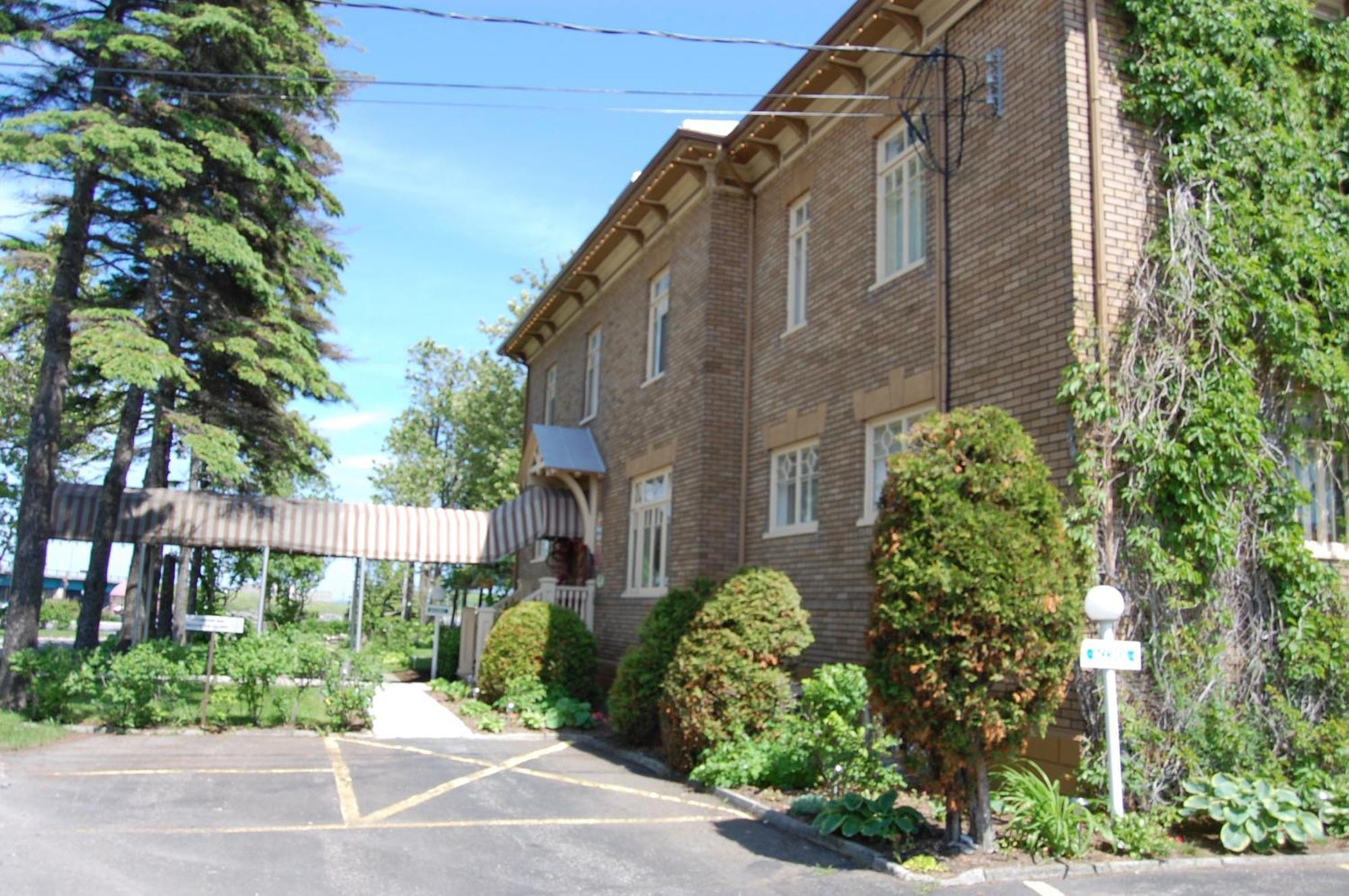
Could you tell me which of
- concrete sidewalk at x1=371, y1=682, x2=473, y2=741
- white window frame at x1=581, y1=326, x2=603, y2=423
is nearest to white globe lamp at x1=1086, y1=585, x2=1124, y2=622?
concrete sidewalk at x1=371, y1=682, x2=473, y2=741

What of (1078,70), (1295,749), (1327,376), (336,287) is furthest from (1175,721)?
(336,287)

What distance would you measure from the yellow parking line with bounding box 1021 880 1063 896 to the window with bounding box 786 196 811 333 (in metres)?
8.08

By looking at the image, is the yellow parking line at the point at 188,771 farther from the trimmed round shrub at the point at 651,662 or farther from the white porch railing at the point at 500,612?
the white porch railing at the point at 500,612

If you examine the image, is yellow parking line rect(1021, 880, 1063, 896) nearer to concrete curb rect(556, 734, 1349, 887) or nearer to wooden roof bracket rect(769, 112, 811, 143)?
concrete curb rect(556, 734, 1349, 887)

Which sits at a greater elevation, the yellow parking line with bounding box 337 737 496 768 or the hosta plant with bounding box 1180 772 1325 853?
the hosta plant with bounding box 1180 772 1325 853

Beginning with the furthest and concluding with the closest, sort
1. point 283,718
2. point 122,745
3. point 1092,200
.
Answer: point 283,718 < point 122,745 < point 1092,200

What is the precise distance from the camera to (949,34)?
1095 centimetres

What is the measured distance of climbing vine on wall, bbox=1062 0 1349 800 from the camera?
27.3 feet

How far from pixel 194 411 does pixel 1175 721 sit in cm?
1551

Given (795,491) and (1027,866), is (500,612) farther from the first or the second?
(1027,866)

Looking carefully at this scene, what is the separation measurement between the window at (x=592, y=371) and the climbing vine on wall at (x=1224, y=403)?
12.7 metres

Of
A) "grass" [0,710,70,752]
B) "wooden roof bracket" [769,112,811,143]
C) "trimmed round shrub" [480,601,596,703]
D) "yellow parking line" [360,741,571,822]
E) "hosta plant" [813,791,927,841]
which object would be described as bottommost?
"yellow parking line" [360,741,571,822]

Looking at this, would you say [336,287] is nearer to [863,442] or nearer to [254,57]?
[254,57]

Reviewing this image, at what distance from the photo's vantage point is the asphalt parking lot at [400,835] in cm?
662
